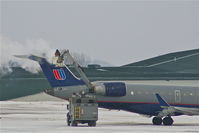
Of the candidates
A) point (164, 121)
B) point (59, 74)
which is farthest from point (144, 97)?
point (59, 74)

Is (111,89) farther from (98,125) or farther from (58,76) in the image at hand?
(58,76)

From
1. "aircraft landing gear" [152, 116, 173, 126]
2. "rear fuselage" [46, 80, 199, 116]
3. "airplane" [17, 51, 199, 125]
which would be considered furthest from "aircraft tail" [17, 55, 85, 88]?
"aircraft landing gear" [152, 116, 173, 126]

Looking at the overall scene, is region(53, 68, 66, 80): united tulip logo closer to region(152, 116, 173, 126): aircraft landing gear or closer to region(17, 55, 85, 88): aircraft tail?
region(17, 55, 85, 88): aircraft tail

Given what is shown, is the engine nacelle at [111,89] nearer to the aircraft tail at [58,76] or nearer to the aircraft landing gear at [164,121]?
the aircraft tail at [58,76]

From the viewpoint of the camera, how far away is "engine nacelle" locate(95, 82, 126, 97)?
4941 cm

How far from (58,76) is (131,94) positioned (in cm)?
642

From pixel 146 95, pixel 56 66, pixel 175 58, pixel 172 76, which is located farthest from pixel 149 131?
pixel 175 58

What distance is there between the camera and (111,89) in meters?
49.6

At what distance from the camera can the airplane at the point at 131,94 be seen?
163 feet

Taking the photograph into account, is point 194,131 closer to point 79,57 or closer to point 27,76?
point 27,76

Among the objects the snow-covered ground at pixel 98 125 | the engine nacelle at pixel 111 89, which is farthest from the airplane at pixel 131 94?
the snow-covered ground at pixel 98 125

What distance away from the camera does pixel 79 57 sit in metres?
148

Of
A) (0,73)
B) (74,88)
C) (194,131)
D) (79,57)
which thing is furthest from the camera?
(79,57)

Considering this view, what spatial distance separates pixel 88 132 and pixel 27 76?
2620 inches
